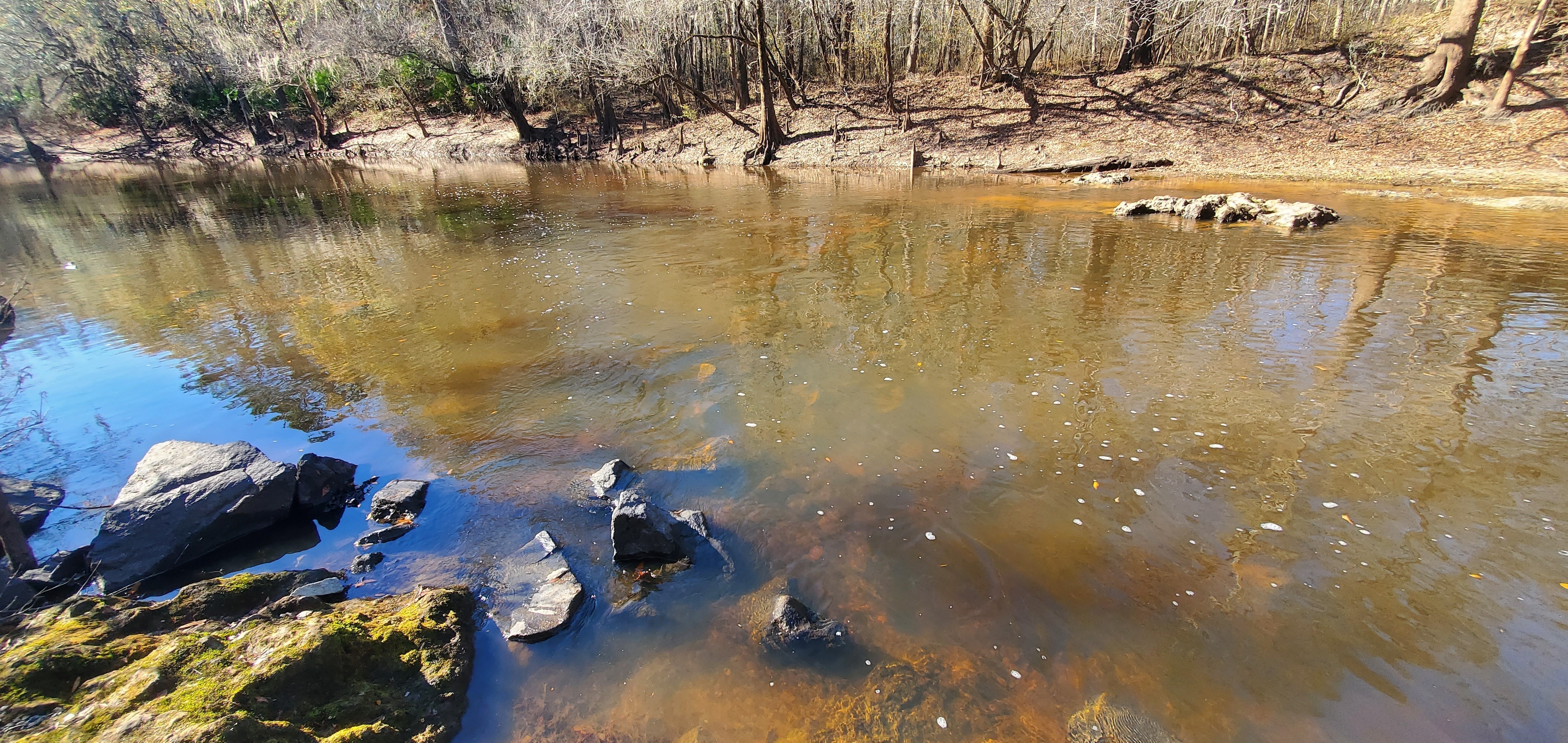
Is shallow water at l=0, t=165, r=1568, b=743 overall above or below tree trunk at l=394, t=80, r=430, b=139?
below

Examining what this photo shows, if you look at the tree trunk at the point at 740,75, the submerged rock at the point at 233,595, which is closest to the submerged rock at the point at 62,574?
the submerged rock at the point at 233,595

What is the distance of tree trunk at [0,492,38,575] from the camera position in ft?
12.7

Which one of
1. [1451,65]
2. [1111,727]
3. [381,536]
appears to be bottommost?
[1111,727]

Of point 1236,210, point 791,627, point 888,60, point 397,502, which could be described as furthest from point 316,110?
point 791,627

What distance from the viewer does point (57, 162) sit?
43375 millimetres

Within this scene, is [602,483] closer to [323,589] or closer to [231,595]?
[323,589]

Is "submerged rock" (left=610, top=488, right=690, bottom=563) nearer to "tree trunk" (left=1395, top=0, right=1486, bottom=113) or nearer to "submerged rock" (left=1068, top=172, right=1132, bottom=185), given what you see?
"submerged rock" (left=1068, top=172, right=1132, bottom=185)

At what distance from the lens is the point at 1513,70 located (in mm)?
19062

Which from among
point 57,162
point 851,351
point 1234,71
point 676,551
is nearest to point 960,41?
point 1234,71

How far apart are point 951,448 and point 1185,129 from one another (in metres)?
25.0

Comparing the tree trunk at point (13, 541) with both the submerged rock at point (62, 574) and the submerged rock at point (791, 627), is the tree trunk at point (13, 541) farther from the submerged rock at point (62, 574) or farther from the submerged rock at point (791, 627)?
the submerged rock at point (791, 627)

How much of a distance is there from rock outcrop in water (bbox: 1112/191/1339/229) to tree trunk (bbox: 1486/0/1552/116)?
33.1 feet

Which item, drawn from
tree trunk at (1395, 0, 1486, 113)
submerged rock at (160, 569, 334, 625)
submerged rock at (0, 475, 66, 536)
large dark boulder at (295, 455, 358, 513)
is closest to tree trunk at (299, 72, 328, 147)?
submerged rock at (0, 475, 66, 536)

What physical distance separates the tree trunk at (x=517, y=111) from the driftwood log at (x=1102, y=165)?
93.7 ft
